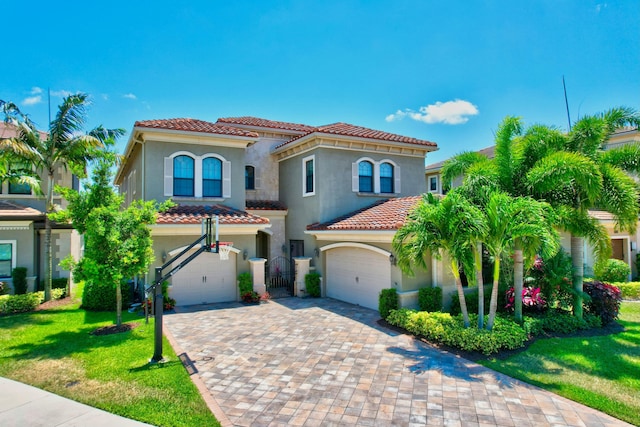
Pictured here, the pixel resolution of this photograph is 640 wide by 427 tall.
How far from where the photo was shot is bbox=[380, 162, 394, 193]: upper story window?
759 inches

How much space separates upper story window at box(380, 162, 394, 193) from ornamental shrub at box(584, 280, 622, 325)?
379 inches

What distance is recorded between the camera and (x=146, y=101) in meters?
17.0

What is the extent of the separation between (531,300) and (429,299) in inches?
141

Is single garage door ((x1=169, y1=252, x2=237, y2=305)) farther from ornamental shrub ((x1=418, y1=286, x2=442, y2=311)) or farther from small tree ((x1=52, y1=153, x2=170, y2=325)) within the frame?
ornamental shrub ((x1=418, y1=286, x2=442, y2=311))

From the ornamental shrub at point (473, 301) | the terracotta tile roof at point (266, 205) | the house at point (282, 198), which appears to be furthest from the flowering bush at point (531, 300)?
the terracotta tile roof at point (266, 205)

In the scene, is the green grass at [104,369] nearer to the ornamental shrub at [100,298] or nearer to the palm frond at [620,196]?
the ornamental shrub at [100,298]

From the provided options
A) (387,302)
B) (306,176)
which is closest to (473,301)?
(387,302)

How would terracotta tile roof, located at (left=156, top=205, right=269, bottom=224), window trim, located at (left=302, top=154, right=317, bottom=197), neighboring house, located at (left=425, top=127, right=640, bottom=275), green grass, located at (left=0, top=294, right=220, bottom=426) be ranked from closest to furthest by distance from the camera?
green grass, located at (left=0, top=294, right=220, bottom=426)
terracotta tile roof, located at (left=156, top=205, right=269, bottom=224)
window trim, located at (left=302, top=154, right=317, bottom=197)
neighboring house, located at (left=425, top=127, right=640, bottom=275)

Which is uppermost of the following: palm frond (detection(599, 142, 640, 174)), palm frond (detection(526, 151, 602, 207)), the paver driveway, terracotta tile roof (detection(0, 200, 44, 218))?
palm frond (detection(599, 142, 640, 174))

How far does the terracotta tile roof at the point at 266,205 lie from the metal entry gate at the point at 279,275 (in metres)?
2.71

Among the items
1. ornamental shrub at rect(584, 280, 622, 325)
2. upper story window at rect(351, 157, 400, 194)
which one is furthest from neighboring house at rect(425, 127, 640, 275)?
ornamental shrub at rect(584, 280, 622, 325)

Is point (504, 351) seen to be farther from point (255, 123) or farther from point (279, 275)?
point (255, 123)

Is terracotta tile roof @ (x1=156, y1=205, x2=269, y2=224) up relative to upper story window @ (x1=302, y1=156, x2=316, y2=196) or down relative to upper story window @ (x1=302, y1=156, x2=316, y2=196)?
down

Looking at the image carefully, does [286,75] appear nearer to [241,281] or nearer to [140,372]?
[241,281]
